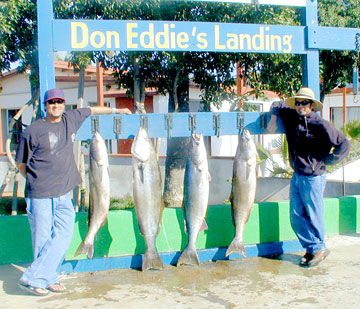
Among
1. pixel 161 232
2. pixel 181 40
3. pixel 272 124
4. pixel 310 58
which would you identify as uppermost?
pixel 181 40

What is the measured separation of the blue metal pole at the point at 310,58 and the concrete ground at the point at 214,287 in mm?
2139

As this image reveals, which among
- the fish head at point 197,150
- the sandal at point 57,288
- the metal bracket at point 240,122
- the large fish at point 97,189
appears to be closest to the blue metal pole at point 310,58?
the metal bracket at point 240,122

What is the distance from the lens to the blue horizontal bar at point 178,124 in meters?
5.03

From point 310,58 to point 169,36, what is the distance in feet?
6.11

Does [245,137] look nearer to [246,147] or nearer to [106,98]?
[246,147]

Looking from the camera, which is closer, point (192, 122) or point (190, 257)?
point (190, 257)

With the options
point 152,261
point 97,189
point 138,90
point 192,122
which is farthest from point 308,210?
point 138,90

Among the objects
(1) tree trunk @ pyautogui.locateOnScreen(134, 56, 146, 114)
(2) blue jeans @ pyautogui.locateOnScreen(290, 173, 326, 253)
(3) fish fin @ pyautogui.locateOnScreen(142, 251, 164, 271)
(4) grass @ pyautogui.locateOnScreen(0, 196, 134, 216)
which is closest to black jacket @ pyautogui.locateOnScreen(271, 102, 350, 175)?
(2) blue jeans @ pyautogui.locateOnScreen(290, 173, 326, 253)

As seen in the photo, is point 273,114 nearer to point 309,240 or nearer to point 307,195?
point 307,195

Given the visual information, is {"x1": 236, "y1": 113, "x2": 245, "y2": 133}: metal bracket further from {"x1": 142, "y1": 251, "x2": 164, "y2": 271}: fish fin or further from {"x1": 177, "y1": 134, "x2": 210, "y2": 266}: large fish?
{"x1": 142, "y1": 251, "x2": 164, "y2": 271}: fish fin

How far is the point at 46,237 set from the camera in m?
4.44

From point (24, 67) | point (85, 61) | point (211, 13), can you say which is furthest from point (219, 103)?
point (24, 67)

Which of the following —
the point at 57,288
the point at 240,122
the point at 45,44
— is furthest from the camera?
the point at 240,122

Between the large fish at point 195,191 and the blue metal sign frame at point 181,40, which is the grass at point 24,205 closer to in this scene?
the blue metal sign frame at point 181,40
